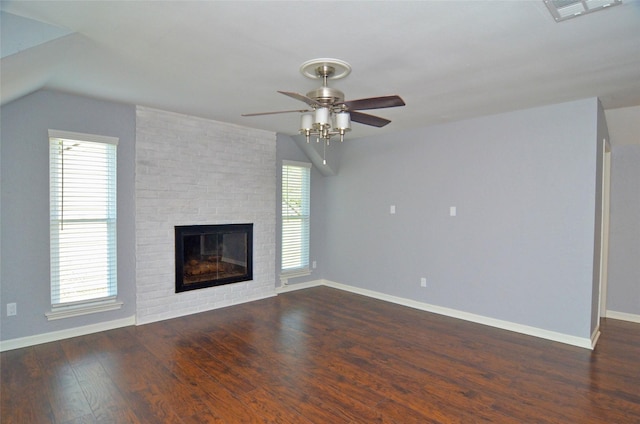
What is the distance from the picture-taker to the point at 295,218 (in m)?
5.91

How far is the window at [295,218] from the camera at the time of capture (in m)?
5.76

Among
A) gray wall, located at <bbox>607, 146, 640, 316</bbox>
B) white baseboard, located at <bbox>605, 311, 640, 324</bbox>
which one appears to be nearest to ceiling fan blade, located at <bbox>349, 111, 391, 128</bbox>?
gray wall, located at <bbox>607, 146, 640, 316</bbox>

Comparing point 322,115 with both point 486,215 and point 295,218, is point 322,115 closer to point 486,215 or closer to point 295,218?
point 486,215

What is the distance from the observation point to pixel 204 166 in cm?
466

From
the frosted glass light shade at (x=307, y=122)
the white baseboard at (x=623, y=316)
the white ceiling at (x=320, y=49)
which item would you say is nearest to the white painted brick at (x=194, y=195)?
the white ceiling at (x=320, y=49)

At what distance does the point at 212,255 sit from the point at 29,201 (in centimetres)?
211

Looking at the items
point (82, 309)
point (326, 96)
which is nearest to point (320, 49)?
point (326, 96)

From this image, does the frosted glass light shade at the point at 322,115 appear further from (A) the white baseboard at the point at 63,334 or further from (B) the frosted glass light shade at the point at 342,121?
(A) the white baseboard at the point at 63,334

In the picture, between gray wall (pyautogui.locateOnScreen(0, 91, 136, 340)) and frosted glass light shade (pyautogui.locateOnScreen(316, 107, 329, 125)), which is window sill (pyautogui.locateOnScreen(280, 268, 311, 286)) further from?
frosted glass light shade (pyautogui.locateOnScreen(316, 107, 329, 125))

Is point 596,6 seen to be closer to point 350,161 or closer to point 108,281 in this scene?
point 350,161

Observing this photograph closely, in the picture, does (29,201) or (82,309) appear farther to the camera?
(82,309)

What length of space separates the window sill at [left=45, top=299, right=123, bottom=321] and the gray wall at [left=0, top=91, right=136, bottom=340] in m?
0.06

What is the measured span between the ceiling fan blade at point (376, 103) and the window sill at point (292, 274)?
3664mm

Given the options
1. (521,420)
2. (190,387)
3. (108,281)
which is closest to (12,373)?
(108,281)
